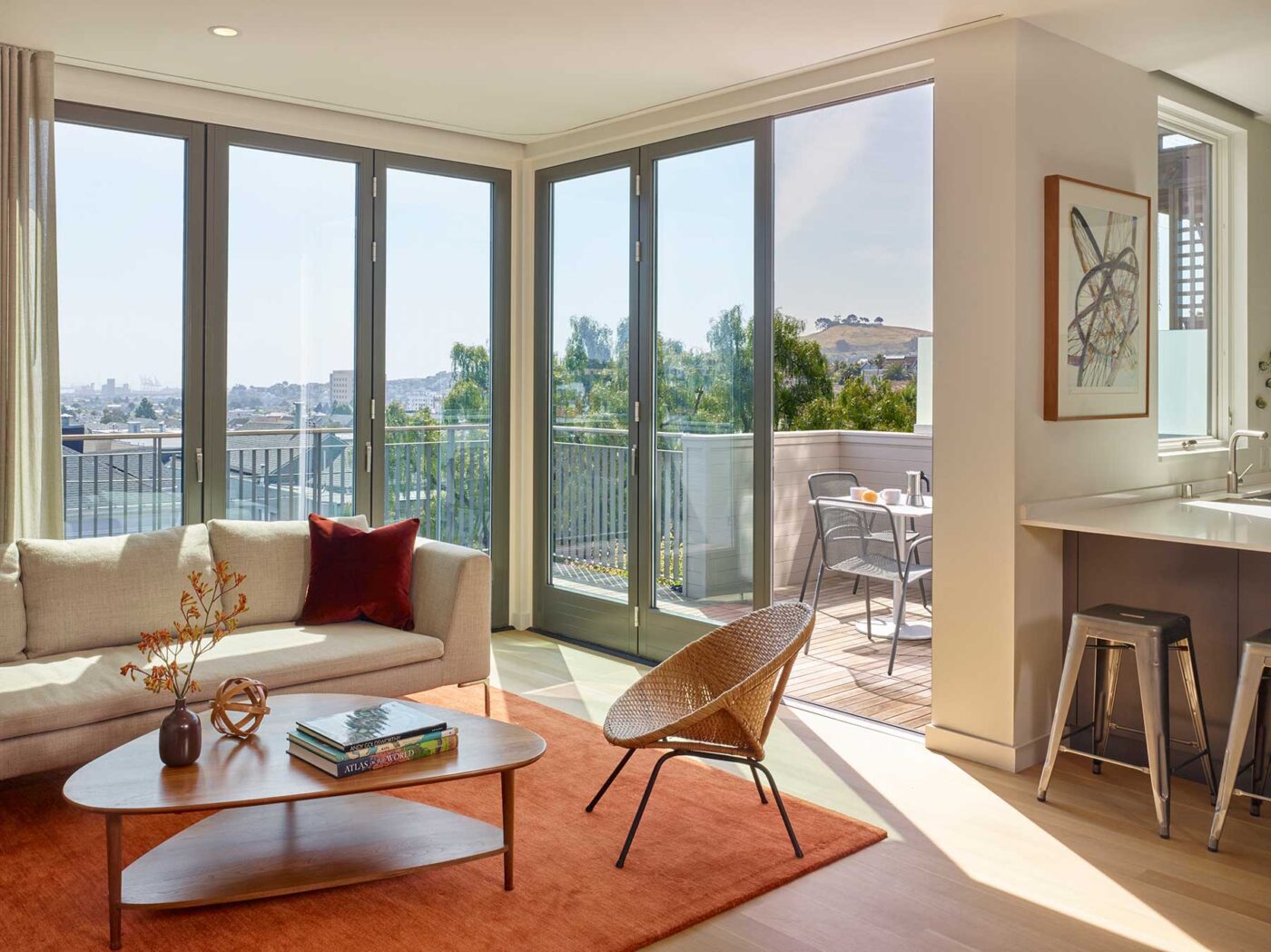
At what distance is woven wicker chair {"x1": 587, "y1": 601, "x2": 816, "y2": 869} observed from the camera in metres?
3.02

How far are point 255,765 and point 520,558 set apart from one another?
10.8 ft

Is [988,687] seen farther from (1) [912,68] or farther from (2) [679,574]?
(1) [912,68]

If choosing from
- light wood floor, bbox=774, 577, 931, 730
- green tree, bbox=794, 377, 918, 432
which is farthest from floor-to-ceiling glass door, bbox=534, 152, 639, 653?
green tree, bbox=794, 377, 918, 432

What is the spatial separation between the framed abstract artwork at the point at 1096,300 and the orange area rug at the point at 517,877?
1.79 m

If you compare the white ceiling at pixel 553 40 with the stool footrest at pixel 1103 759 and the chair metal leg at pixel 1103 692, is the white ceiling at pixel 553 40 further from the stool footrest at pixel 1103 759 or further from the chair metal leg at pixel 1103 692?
the stool footrest at pixel 1103 759

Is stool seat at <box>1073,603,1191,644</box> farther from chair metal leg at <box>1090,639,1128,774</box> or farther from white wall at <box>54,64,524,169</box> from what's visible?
white wall at <box>54,64,524,169</box>

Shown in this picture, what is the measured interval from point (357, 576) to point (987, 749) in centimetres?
247

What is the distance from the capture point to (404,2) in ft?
11.8

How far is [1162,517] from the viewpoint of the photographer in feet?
12.5

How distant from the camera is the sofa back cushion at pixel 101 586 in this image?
3.82 m

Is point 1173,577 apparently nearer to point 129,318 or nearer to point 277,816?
point 277,816

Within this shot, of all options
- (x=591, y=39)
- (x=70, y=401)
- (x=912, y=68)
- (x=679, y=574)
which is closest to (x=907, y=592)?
(x=679, y=574)

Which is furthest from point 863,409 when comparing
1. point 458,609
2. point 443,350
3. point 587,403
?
point 458,609

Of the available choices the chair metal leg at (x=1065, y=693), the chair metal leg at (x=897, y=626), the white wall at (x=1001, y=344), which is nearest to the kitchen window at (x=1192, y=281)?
the white wall at (x=1001, y=344)
